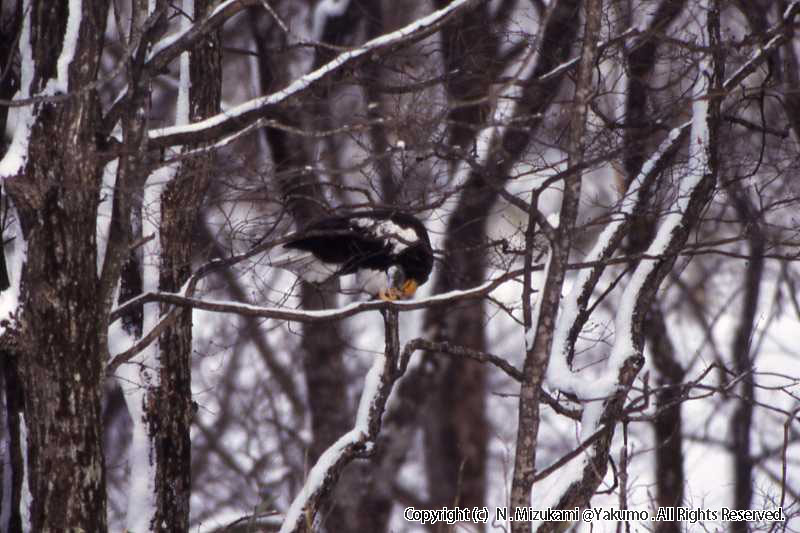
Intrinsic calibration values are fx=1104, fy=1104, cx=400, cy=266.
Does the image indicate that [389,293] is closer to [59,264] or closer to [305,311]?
[305,311]

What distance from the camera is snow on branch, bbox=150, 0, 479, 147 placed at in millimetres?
6230

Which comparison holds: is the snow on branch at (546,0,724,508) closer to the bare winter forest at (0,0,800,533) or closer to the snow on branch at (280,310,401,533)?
the bare winter forest at (0,0,800,533)

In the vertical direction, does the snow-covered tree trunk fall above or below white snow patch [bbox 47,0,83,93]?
below

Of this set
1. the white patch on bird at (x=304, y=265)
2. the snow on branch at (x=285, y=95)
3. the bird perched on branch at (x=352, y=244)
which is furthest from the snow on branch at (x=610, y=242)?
the snow on branch at (x=285, y=95)

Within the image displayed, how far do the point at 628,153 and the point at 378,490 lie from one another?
33.6 feet

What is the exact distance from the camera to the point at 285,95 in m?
6.24

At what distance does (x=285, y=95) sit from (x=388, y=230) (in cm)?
133

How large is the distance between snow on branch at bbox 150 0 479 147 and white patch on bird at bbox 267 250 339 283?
93cm

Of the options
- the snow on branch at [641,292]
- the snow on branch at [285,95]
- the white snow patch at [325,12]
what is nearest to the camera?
the snow on branch at [285,95]

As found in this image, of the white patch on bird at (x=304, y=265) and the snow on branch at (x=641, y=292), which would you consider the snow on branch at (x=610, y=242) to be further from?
the white patch on bird at (x=304, y=265)

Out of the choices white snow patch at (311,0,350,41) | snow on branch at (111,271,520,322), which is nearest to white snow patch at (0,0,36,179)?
snow on branch at (111,271,520,322)

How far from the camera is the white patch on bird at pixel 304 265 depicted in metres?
6.92

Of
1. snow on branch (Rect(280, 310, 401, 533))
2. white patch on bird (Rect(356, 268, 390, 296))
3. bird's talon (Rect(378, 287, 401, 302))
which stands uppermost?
white patch on bird (Rect(356, 268, 390, 296))

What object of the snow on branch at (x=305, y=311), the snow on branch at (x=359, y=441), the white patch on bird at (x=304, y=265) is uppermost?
the white patch on bird at (x=304, y=265)
